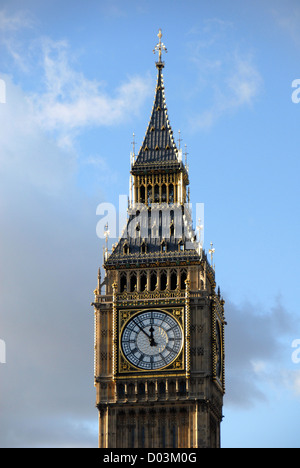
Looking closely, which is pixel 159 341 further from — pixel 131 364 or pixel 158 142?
pixel 158 142

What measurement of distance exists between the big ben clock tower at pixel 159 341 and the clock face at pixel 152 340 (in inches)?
2.8

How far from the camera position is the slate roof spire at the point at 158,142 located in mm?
157750

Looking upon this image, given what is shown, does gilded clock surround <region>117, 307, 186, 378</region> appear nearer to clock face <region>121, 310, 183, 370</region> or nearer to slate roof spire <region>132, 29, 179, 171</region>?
clock face <region>121, 310, 183, 370</region>

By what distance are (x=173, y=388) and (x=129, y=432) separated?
4448 mm

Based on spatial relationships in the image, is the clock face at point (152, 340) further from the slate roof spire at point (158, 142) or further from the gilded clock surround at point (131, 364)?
the slate roof spire at point (158, 142)

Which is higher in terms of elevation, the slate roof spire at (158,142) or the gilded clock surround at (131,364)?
the slate roof spire at (158,142)

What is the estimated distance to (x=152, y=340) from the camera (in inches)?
5901

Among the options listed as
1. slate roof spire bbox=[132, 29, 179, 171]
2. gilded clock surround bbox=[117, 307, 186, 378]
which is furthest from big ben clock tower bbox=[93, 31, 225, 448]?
slate roof spire bbox=[132, 29, 179, 171]

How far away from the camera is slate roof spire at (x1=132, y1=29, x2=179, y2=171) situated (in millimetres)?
157750

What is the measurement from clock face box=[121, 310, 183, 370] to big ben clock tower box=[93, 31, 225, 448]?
7cm

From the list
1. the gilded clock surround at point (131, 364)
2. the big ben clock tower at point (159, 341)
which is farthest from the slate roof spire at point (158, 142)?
the gilded clock surround at point (131, 364)

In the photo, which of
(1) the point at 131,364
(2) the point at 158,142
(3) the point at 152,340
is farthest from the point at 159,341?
(2) the point at 158,142
